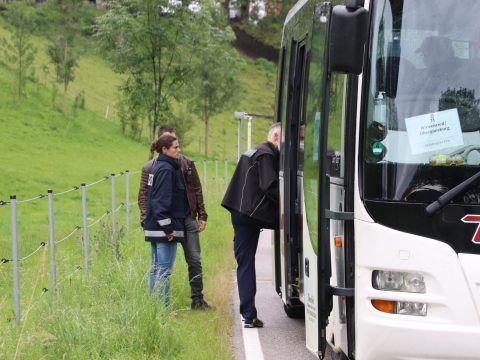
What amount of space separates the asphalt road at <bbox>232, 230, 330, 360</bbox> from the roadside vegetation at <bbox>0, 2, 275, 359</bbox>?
166 millimetres

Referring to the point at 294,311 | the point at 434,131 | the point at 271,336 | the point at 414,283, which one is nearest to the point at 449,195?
the point at 434,131

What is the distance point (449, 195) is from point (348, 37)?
111 centimetres

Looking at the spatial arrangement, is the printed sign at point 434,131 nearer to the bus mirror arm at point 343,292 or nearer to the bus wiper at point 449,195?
the bus wiper at point 449,195

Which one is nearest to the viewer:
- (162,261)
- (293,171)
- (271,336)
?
(293,171)

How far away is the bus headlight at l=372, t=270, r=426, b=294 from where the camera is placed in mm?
4961

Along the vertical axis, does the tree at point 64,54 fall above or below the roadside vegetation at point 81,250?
above

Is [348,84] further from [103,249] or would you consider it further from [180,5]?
[180,5]

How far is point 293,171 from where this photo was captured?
291 inches

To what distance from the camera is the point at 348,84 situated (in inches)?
211

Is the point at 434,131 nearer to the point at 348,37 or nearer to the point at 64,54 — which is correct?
the point at 348,37

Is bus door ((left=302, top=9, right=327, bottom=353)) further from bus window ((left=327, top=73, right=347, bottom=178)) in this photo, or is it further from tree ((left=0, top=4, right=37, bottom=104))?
tree ((left=0, top=4, right=37, bottom=104))

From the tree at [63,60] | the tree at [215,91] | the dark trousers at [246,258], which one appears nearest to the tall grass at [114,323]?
the dark trousers at [246,258]

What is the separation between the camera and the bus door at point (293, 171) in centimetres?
734

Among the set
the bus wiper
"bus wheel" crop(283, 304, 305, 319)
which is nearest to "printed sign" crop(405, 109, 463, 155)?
the bus wiper
